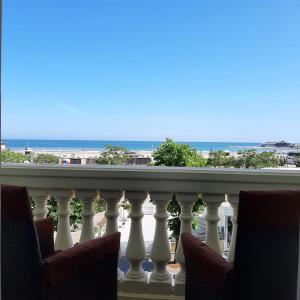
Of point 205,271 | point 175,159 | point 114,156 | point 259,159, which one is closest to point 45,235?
point 205,271

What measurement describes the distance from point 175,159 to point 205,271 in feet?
4.65

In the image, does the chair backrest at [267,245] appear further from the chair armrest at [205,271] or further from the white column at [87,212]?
the white column at [87,212]

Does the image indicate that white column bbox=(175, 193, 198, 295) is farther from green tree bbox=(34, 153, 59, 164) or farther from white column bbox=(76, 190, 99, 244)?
green tree bbox=(34, 153, 59, 164)

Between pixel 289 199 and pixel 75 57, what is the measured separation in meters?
24.5

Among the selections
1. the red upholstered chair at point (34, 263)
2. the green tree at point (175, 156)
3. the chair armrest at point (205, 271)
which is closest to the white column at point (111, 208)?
the red upholstered chair at point (34, 263)

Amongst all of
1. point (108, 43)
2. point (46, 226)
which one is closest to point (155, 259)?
point (46, 226)

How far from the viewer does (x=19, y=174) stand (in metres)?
1.59

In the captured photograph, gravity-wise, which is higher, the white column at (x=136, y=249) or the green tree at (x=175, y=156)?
the green tree at (x=175, y=156)

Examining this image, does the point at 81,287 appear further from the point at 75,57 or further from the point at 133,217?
the point at 75,57

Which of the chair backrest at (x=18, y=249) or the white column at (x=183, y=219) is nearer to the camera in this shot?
the chair backrest at (x=18, y=249)

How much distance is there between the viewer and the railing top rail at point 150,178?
147cm

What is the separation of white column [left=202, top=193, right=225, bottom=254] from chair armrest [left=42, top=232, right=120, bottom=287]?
1.55 ft

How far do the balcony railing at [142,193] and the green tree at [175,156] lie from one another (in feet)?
2.41

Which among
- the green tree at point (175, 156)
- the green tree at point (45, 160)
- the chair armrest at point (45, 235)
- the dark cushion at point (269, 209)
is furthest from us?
the green tree at point (175, 156)
